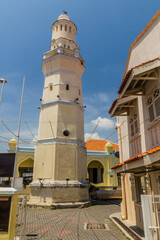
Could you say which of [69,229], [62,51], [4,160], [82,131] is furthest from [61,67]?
[69,229]

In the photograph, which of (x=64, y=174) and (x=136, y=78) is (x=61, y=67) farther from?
(x=136, y=78)

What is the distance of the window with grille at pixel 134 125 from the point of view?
29.2 feet

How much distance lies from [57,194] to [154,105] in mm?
11647

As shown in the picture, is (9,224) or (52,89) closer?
(9,224)

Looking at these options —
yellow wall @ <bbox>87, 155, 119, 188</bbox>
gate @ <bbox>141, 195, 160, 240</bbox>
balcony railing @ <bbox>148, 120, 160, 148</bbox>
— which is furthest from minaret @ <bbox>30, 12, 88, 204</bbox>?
gate @ <bbox>141, 195, 160, 240</bbox>

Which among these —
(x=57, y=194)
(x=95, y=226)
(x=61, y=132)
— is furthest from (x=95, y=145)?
(x=95, y=226)

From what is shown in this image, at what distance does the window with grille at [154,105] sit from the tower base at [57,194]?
35.2 feet

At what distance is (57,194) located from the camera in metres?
14.8

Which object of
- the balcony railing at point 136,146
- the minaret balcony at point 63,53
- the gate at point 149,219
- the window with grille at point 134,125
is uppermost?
the minaret balcony at point 63,53

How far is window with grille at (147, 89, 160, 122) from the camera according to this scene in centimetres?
693

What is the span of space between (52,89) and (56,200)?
11.0 meters

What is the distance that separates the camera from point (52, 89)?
18.5m

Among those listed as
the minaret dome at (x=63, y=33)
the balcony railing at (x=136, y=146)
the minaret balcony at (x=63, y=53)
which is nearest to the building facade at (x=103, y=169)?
the minaret balcony at (x=63, y=53)

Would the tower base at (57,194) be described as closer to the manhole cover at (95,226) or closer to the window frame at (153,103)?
the manhole cover at (95,226)
